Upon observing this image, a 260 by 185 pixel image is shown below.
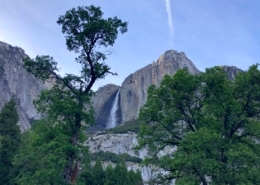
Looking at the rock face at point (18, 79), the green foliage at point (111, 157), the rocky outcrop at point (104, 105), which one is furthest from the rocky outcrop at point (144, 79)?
the green foliage at point (111, 157)

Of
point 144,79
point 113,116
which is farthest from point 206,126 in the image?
point 113,116

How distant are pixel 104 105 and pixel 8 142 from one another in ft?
349

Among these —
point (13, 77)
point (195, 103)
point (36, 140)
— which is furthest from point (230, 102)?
point (13, 77)

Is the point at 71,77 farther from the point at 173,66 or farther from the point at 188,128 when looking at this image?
the point at 173,66

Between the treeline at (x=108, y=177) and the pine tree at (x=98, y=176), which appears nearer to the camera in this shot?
the treeline at (x=108, y=177)

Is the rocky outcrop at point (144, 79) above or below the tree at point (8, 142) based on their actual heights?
above

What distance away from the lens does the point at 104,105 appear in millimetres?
133000

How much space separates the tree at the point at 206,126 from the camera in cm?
1286

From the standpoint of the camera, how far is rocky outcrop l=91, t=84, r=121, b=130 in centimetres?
12550

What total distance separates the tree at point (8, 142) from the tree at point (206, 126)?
16.5 meters

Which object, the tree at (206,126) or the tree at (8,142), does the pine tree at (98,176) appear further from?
the tree at (206,126)

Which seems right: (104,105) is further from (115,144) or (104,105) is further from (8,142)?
(8,142)

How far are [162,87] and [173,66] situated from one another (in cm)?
10444

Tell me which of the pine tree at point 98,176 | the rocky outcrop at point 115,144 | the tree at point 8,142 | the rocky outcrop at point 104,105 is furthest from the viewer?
the rocky outcrop at point 104,105
